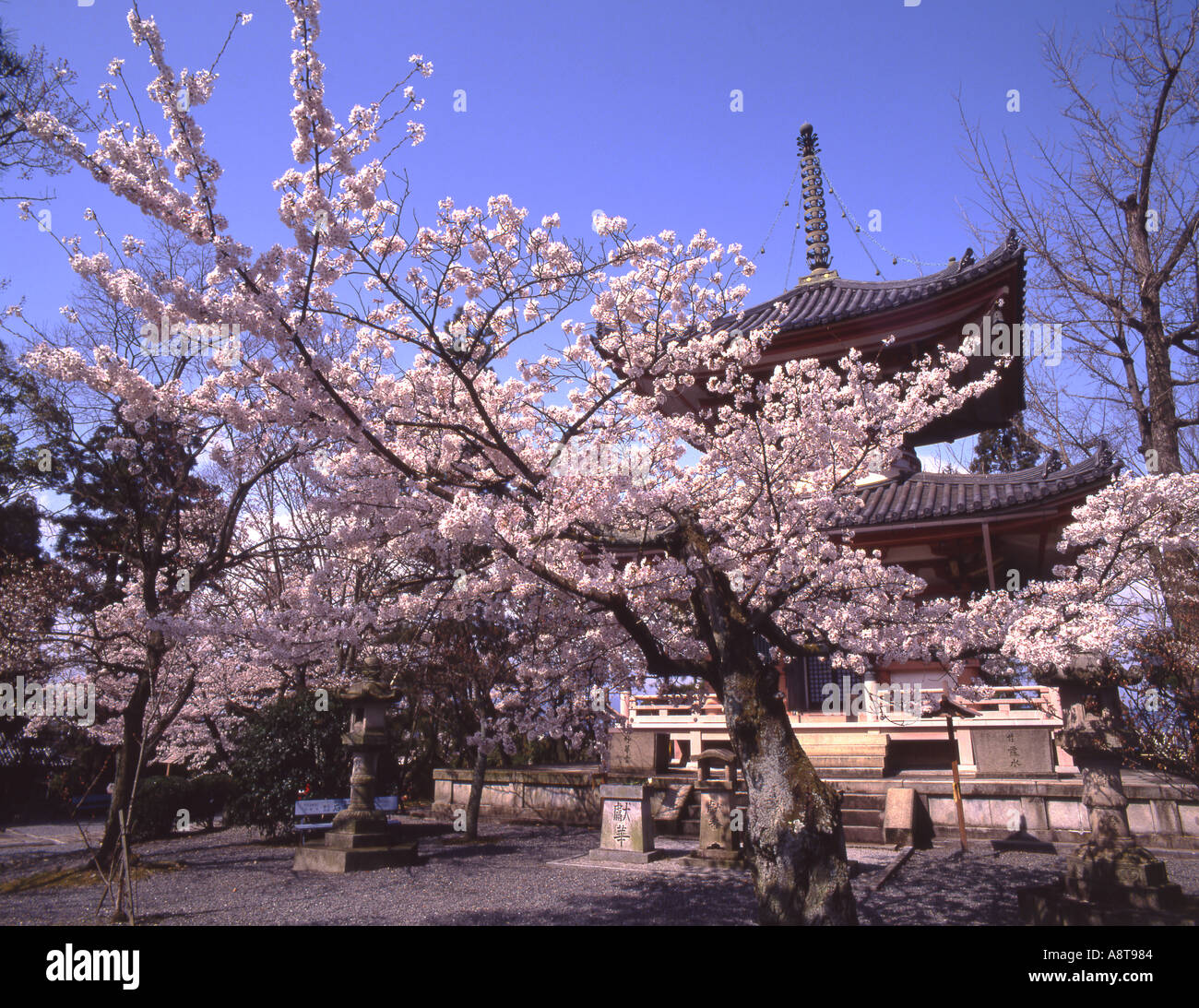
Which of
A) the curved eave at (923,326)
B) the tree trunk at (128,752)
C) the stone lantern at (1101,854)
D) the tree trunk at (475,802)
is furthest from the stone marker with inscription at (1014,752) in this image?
the tree trunk at (128,752)

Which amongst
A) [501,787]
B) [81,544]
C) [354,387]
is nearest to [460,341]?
[354,387]

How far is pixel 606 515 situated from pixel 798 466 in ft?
7.59

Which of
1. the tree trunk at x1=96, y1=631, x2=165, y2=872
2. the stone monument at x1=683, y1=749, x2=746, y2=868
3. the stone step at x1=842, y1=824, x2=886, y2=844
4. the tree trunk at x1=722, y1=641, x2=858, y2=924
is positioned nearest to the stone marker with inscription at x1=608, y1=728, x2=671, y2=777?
the stone monument at x1=683, y1=749, x2=746, y2=868

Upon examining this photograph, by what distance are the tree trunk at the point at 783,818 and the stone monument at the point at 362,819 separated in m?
7.52

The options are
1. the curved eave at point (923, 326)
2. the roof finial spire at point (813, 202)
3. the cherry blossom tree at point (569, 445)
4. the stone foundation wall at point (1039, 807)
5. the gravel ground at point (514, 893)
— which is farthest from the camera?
the roof finial spire at point (813, 202)

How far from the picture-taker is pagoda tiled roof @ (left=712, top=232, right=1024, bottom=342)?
39.8 ft

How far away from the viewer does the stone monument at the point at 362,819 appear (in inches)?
403

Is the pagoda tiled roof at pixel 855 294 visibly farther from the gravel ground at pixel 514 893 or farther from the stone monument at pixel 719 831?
the gravel ground at pixel 514 893

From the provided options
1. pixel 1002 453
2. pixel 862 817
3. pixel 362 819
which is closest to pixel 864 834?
pixel 862 817

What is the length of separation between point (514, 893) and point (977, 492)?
979 cm

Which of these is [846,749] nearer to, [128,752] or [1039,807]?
[1039,807]

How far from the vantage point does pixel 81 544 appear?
20.3m

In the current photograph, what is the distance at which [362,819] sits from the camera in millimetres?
10695

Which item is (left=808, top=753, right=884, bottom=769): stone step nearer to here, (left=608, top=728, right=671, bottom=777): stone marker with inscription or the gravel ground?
the gravel ground
